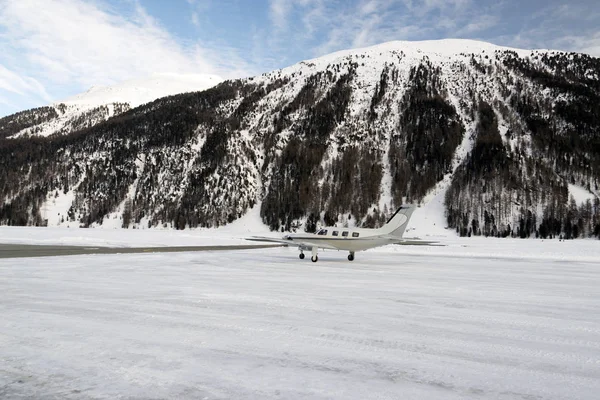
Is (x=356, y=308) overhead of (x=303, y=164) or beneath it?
beneath

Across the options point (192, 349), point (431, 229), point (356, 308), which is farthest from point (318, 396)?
point (431, 229)

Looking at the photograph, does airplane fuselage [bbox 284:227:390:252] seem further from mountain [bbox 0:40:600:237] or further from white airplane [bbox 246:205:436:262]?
mountain [bbox 0:40:600:237]

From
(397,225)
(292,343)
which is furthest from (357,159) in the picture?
(292,343)

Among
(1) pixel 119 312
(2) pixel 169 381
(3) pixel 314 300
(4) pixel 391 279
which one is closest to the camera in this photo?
(2) pixel 169 381

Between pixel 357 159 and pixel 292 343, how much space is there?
144016 millimetres

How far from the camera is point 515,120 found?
153750 millimetres

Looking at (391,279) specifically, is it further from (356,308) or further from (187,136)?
(187,136)

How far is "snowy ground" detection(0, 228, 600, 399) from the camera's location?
544 cm

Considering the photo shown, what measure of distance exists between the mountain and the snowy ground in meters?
116

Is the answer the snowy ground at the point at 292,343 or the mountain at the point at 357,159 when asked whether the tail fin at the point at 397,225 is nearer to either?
the snowy ground at the point at 292,343

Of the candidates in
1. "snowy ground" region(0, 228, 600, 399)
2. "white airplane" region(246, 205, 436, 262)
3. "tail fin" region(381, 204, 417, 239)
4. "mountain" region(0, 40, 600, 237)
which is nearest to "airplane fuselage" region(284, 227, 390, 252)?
"white airplane" region(246, 205, 436, 262)

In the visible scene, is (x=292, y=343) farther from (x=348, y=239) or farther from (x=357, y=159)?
(x=357, y=159)

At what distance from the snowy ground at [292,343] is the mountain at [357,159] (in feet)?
381

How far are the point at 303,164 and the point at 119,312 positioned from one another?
140 metres
